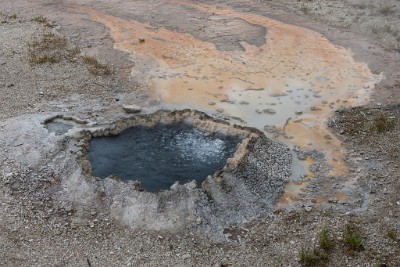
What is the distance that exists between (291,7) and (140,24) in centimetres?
701

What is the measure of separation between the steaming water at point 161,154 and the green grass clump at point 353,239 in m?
3.36

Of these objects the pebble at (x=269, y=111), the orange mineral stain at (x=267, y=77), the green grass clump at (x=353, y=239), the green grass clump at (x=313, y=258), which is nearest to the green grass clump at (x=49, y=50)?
the orange mineral stain at (x=267, y=77)

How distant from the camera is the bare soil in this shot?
920 centimetres

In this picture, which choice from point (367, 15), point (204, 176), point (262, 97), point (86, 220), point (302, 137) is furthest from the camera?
point (367, 15)

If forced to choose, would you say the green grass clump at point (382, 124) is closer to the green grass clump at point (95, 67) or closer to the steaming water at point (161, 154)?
the steaming water at point (161, 154)

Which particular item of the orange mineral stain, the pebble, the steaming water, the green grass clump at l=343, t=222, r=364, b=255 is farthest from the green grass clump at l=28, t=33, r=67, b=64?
the green grass clump at l=343, t=222, r=364, b=255

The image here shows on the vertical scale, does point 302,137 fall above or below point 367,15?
below

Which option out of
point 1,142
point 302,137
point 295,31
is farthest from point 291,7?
point 1,142

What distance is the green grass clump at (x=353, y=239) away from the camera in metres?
9.16

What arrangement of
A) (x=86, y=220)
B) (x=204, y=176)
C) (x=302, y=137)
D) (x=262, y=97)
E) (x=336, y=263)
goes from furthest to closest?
(x=262, y=97) < (x=302, y=137) < (x=204, y=176) < (x=86, y=220) < (x=336, y=263)

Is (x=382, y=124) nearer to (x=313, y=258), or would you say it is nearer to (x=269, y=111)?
(x=269, y=111)

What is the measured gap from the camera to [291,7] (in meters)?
21.8

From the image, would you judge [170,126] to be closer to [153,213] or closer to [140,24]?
[153,213]

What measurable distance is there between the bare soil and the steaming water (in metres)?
0.96
